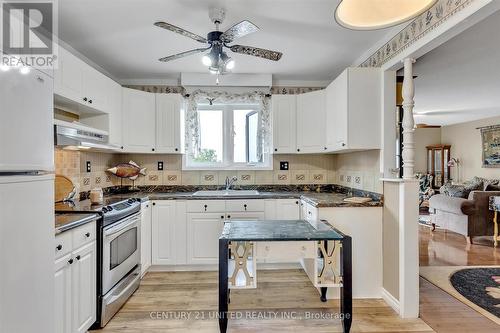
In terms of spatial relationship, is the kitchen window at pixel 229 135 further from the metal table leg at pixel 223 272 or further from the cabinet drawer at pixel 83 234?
the metal table leg at pixel 223 272

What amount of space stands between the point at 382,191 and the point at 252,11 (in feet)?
6.33

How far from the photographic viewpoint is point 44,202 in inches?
57.0

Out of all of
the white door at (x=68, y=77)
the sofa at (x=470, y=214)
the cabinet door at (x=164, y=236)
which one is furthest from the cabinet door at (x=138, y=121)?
the sofa at (x=470, y=214)

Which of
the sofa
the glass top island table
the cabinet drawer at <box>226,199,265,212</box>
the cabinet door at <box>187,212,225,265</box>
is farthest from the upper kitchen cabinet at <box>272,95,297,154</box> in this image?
the sofa

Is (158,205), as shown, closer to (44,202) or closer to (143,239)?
(143,239)

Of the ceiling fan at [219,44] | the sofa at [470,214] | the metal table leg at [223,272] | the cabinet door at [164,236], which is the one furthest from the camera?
the sofa at [470,214]

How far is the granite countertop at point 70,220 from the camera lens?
1666 mm

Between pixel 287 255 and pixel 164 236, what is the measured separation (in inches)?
69.8

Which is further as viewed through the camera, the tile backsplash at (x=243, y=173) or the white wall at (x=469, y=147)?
the white wall at (x=469, y=147)

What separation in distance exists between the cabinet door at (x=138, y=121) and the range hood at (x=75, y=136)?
0.74m

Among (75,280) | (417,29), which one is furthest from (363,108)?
(75,280)

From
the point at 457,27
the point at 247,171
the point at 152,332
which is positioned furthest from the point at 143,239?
the point at 457,27

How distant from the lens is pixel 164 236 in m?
3.21

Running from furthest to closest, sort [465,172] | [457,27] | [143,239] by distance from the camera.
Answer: [465,172], [143,239], [457,27]
